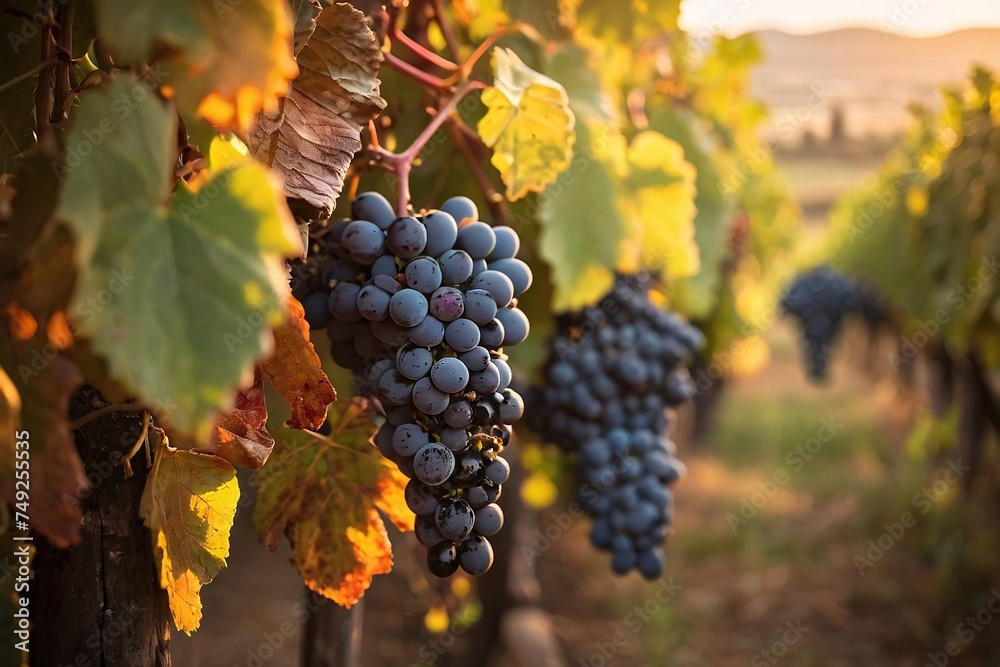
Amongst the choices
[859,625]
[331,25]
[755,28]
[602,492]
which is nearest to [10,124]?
[331,25]

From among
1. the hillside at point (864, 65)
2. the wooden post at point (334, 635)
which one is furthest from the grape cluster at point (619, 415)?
the hillside at point (864, 65)

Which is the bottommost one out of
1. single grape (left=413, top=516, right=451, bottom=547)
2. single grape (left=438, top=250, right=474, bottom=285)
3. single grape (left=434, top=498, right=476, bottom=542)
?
single grape (left=413, top=516, right=451, bottom=547)

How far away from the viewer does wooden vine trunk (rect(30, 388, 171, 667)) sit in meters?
0.76

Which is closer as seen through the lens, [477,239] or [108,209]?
[108,209]

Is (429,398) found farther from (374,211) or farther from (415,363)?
(374,211)

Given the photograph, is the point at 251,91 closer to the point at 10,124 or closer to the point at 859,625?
the point at 10,124

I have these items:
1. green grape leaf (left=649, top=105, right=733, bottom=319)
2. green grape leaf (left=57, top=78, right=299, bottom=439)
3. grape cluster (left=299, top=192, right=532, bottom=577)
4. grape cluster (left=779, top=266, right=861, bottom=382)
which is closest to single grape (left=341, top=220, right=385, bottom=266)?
grape cluster (left=299, top=192, right=532, bottom=577)

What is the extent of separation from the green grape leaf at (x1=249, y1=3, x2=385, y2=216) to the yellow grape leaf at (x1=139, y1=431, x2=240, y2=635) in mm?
279

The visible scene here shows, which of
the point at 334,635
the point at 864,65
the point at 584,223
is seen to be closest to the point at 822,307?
the point at 864,65

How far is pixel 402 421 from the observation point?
2.76ft

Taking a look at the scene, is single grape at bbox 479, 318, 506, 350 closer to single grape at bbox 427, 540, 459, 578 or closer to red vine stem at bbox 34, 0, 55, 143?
single grape at bbox 427, 540, 459, 578

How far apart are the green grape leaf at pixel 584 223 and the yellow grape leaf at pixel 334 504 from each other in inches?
19.7

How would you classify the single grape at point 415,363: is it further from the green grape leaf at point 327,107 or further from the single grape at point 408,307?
the green grape leaf at point 327,107

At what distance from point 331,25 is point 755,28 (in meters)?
3.20
